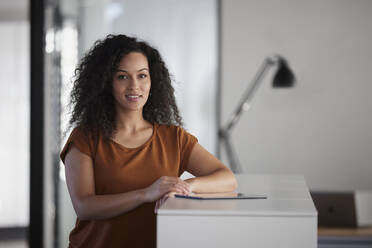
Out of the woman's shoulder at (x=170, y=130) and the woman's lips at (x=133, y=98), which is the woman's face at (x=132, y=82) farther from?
the woman's shoulder at (x=170, y=130)

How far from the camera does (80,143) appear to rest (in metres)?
1.45

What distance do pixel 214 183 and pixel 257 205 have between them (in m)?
0.32

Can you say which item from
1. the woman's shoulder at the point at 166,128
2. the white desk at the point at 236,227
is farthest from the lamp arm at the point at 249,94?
the white desk at the point at 236,227

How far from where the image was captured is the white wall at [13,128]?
12.7 ft

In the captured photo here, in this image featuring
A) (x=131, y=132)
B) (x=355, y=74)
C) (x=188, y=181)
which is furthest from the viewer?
(x=355, y=74)

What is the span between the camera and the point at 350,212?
2625mm

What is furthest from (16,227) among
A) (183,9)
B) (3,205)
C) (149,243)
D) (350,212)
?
(149,243)

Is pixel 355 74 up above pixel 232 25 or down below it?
below

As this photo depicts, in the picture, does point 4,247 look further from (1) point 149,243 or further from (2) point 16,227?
(1) point 149,243

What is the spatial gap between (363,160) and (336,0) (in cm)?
117

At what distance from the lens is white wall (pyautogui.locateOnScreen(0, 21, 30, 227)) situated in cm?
388

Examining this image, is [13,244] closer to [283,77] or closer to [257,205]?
[283,77]

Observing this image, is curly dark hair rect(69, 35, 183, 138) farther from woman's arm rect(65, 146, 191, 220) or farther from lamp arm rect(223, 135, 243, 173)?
lamp arm rect(223, 135, 243, 173)

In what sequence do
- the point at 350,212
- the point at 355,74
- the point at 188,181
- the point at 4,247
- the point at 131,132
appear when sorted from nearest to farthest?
the point at 188,181
the point at 131,132
the point at 350,212
the point at 355,74
the point at 4,247
